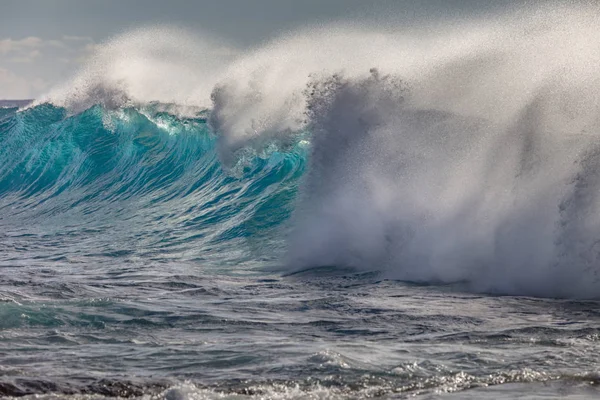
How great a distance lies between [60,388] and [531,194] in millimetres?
6796

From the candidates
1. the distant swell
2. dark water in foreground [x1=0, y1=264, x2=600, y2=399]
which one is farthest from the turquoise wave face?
dark water in foreground [x1=0, y1=264, x2=600, y2=399]

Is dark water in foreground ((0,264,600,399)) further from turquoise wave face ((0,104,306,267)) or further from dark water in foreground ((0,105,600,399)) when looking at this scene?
turquoise wave face ((0,104,306,267))

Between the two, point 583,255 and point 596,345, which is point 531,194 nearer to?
point 583,255

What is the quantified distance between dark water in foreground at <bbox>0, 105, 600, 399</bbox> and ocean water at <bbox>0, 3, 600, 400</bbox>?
31mm

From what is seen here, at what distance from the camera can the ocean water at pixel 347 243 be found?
263 inches

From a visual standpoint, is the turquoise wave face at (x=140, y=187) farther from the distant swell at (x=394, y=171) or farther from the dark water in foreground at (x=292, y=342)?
the dark water in foreground at (x=292, y=342)

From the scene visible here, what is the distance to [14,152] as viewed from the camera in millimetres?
27234

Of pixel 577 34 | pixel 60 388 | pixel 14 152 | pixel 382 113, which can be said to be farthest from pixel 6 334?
pixel 14 152

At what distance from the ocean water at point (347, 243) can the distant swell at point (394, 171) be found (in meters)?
0.04

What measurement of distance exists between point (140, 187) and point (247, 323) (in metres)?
13.2

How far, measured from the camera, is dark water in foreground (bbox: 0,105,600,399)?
628 centimetres

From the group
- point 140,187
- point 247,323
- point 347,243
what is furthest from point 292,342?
point 140,187

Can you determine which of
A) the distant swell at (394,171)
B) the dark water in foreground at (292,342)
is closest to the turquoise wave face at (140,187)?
the distant swell at (394,171)

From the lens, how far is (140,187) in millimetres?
21062
